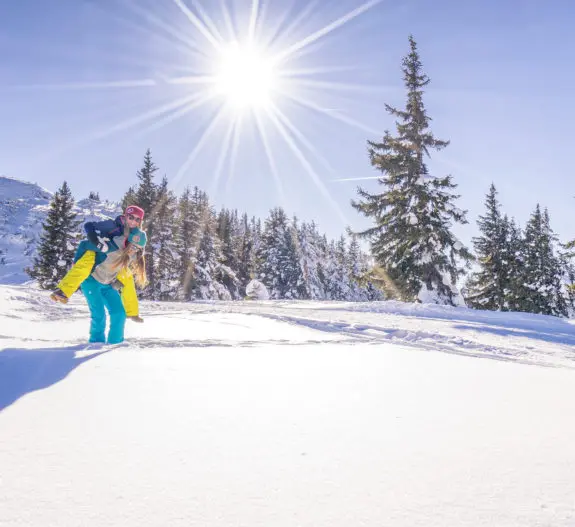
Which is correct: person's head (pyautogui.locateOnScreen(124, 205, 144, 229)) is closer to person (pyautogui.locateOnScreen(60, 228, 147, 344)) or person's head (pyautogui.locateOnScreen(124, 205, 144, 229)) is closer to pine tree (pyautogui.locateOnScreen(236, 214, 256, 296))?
person (pyautogui.locateOnScreen(60, 228, 147, 344))

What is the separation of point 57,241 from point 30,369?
104 feet

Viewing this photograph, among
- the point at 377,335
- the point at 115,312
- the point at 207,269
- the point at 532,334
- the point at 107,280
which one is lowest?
the point at 532,334

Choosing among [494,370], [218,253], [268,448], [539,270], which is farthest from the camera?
[218,253]

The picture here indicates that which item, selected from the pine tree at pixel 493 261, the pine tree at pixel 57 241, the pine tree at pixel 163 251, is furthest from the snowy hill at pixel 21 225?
the pine tree at pixel 493 261

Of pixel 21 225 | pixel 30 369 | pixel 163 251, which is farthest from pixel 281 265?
pixel 21 225

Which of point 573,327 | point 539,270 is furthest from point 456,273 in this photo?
point 539,270

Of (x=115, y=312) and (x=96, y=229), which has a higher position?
(x=96, y=229)

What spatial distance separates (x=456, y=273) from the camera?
59.5 ft

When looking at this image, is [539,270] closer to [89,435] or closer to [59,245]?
[89,435]

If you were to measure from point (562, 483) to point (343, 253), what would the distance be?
76.6 m

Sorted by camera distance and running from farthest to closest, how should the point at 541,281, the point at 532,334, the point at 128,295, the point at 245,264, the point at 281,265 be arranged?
the point at 245,264, the point at 281,265, the point at 541,281, the point at 532,334, the point at 128,295

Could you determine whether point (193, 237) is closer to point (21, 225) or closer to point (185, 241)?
Answer: point (185, 241)

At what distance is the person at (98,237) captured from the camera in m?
3.99

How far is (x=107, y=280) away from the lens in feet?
14.3
